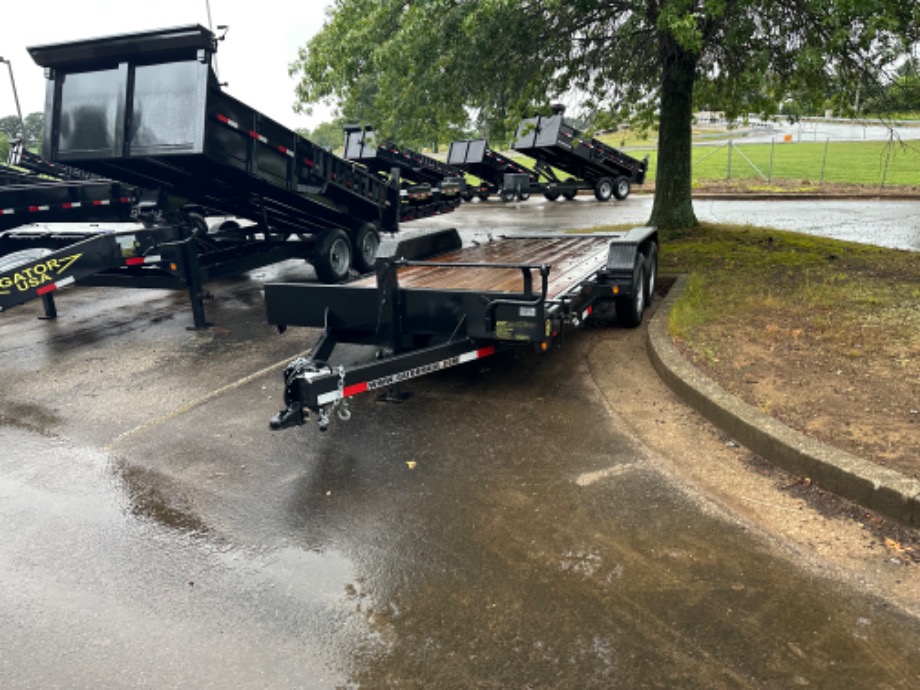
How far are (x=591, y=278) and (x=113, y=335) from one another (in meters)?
5.52

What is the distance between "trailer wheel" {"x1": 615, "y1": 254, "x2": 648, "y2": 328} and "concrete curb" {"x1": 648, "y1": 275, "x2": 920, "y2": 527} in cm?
132

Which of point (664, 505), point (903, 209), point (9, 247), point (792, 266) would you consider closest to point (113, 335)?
point (9, 247)

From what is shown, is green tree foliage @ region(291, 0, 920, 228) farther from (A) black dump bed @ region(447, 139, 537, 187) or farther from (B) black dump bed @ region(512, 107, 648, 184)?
(A) black dump bed @ region(447, 139, 537, 187)

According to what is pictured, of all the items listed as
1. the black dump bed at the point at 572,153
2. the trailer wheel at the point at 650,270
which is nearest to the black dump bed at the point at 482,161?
A: the black dump bed at the point at 572,153

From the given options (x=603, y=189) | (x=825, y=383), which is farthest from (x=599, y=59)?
(x=603, y=189)

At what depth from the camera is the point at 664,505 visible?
3.85 metres

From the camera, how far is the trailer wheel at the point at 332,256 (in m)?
9.80

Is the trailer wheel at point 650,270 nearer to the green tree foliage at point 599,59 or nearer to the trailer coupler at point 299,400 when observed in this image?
the green tree foliage at point 599,59

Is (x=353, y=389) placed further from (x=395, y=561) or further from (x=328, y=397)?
(x=395, y=561)

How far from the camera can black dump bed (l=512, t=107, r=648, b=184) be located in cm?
2017

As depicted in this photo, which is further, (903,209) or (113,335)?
(903,209)

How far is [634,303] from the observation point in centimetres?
705

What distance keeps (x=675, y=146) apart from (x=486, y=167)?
12282 mm

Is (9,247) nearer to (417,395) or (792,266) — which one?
(417,395)
